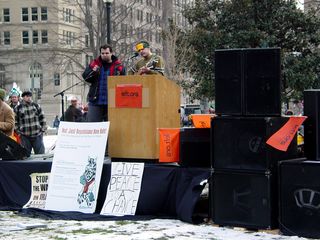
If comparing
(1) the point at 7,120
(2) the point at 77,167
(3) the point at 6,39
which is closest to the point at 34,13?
(3) the point at 6,39

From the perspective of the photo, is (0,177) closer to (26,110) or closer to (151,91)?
(151,91)

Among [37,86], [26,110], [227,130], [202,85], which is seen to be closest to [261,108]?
[227,130]

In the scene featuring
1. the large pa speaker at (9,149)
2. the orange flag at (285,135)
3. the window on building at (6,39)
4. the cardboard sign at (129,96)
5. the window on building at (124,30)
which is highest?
the window on building at (6,39)

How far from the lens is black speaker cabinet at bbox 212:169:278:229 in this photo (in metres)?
6.70

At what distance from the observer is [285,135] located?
6.72 meters

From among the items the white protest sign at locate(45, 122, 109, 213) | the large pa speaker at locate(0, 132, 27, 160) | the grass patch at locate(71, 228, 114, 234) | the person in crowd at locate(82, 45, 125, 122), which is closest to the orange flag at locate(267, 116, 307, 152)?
Answer: the grass patch at locate(71, 228, 114, 234)

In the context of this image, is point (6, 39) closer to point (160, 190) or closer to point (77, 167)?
point (77, 167)

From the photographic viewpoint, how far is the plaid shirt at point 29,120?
11797 millimetres

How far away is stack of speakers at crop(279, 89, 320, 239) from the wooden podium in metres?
1.75

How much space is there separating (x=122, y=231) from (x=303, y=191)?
1.96 metres

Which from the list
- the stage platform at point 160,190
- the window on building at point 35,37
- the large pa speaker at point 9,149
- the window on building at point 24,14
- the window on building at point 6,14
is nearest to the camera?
the stage platform at point 160,190

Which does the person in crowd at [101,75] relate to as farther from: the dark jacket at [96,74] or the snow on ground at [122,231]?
the snow on ground at [122,231]

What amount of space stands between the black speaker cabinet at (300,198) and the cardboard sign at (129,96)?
2.01 m

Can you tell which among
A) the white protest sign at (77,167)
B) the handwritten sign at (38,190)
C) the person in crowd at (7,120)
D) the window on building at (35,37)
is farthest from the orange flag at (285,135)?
the window on building at (35,37)
